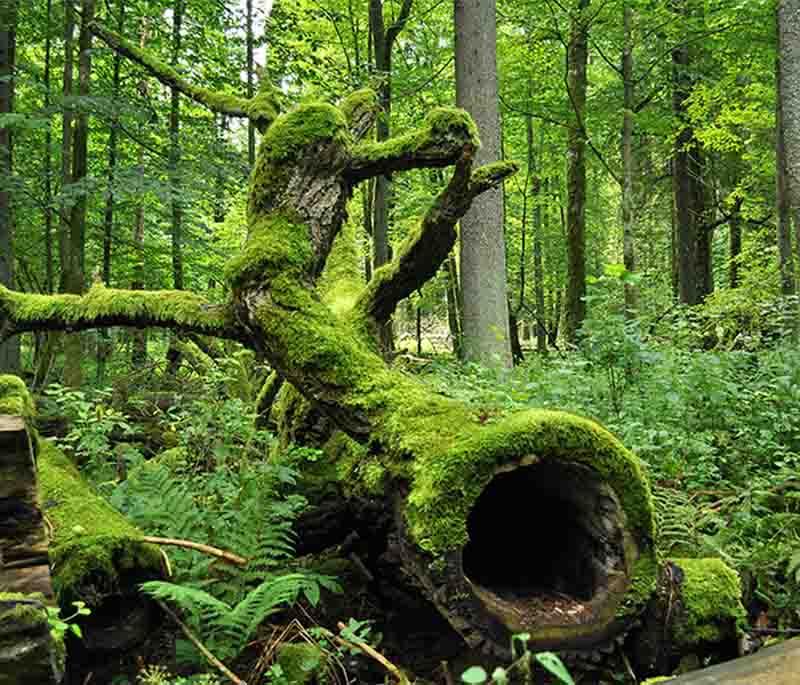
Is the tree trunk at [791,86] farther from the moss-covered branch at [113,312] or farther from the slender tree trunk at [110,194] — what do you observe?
the slender tree trunk at [110,194]

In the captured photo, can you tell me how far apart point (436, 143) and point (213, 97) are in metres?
4.91

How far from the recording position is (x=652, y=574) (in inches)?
106

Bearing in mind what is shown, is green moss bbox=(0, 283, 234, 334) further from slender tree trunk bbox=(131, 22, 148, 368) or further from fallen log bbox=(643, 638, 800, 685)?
slender tree trunk bbox=(131, 22, 148, 368)

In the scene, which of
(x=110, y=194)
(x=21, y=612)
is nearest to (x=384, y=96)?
(x=110, y=194)

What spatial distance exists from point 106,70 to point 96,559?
1460 centimetres

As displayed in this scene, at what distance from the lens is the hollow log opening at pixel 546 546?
2730 millimetres

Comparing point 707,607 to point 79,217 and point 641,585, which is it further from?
point 79,217

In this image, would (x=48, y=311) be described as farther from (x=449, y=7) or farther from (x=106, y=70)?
(x=449, y=7)

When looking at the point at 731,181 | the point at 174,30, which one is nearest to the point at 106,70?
the point at 174,30

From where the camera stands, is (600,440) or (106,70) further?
(106,70)

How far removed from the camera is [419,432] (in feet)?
10.2

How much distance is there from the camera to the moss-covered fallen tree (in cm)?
268

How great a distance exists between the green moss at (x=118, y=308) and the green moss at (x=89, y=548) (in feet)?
4.68

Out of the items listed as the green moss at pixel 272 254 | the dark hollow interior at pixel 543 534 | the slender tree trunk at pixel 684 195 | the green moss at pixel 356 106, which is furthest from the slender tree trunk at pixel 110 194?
the slender tree trunk at pixel 684 195
